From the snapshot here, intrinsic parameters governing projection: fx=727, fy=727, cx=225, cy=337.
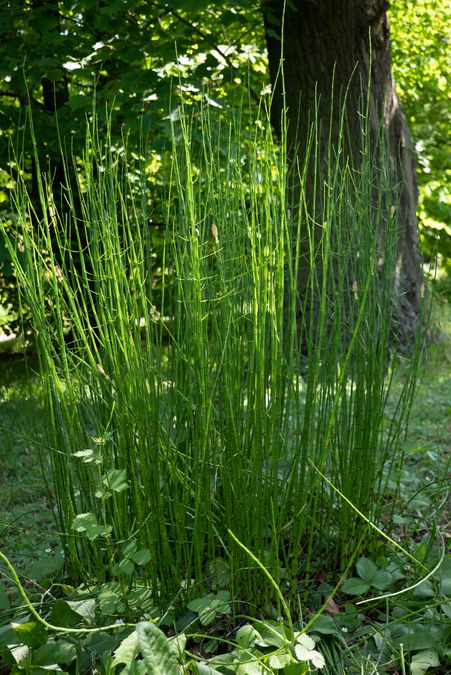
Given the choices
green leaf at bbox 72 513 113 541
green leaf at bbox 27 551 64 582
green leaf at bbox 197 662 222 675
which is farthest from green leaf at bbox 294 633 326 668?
green leaf at bbox 27 551 64 582

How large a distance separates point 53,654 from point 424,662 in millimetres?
638

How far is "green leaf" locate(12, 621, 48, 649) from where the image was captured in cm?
121

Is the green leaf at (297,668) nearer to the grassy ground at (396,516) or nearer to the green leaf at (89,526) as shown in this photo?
the grassy ground at (396,516)

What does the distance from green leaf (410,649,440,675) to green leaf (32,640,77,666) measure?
1.92ft

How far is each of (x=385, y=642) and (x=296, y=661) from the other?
29cm

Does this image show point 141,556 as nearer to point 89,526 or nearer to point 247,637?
point 89,526

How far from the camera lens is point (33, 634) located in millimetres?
1217

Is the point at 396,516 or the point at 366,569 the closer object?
the point at 366,569

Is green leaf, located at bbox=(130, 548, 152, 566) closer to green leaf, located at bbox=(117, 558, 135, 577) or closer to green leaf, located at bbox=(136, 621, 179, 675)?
green leaf, located at bbox=(117, 558, 135, 577)

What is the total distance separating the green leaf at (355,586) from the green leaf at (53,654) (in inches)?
21.3

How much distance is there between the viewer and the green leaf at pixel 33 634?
47.5 inches

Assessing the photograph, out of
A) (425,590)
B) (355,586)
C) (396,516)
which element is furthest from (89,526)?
(396,516)

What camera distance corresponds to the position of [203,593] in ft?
4.65

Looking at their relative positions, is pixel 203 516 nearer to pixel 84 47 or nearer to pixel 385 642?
pixel 385 642
